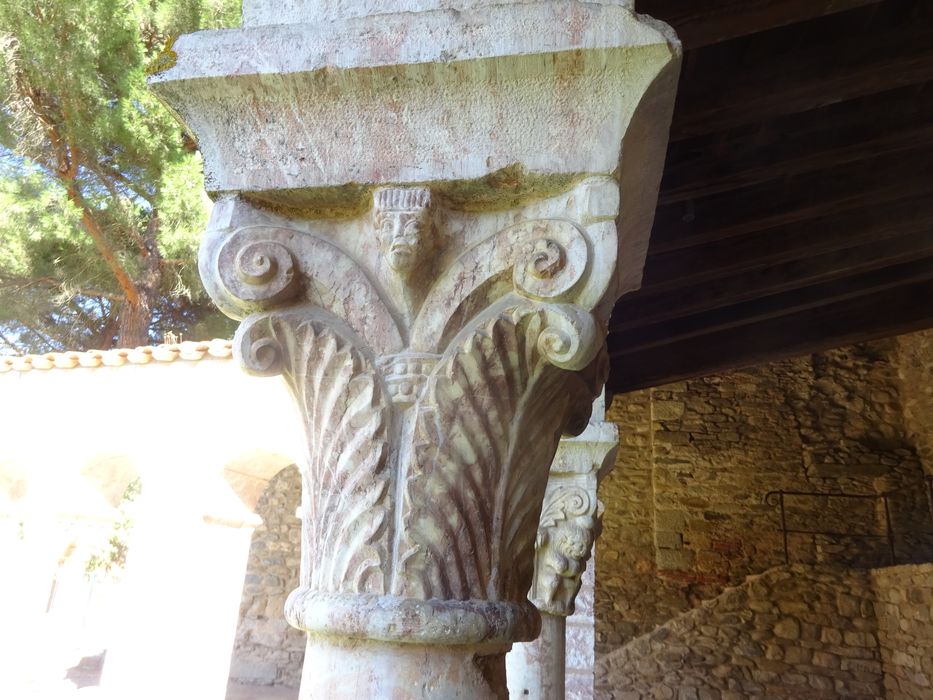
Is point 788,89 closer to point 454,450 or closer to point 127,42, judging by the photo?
point 454,450

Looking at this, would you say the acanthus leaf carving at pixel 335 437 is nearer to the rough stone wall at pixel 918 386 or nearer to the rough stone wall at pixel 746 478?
the rough stone wall at pixel 746 478

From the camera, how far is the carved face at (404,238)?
1236 mm

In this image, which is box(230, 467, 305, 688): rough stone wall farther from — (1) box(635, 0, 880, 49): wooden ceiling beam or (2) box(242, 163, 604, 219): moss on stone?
(2) box(242, 163, 604, 219): moss on stone

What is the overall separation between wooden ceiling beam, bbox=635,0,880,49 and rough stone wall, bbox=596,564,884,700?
666 cm

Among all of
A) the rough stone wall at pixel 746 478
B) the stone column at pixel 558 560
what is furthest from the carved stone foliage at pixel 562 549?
the rough stone wall at pixel 746 478

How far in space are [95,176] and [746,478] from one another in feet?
29.0

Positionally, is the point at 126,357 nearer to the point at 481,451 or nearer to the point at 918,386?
the point at 481,451

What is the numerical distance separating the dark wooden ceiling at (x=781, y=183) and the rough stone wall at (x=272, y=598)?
562 centimetres

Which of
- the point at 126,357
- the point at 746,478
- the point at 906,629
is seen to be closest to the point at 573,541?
the point at 126,357

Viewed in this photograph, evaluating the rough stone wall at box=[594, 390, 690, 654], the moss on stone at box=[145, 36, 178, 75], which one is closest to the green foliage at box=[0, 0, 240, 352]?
the rough stone wall at box=[594, 390, 690, 654]

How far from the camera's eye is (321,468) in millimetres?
1278

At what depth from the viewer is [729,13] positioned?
214 centimetres

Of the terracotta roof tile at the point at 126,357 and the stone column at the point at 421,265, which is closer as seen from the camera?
the stone column at the point at 421,265

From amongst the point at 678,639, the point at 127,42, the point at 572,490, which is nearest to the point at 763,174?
the point at 572,490
